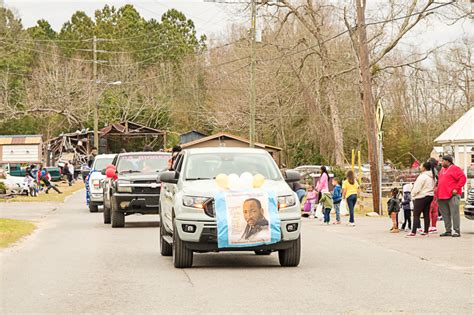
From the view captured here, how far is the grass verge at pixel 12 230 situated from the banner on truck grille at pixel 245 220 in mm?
6165

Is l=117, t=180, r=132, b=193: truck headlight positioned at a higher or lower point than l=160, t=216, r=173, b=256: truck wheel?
higher

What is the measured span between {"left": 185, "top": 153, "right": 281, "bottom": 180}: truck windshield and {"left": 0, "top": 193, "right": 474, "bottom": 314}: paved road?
1.37 m

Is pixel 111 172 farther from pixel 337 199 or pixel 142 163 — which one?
pixel 337 199

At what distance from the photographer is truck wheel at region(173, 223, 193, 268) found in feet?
44.0

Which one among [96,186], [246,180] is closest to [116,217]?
[96,186]

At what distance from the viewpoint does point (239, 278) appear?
12297 millimetres

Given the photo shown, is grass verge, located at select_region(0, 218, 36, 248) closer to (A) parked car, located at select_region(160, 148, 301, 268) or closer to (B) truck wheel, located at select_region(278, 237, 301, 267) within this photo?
(A) parked car, located at select_region(160, 148, 301, 268)

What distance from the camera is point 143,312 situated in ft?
31.4

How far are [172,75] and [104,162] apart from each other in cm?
6286

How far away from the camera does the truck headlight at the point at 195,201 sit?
13273mm

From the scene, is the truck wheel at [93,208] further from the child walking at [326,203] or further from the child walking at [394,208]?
the child walking at [394,208]

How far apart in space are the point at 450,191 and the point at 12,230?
980 centimetres

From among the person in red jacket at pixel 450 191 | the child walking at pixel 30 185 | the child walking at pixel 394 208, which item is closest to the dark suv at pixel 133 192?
the child walking at pixel 394 208

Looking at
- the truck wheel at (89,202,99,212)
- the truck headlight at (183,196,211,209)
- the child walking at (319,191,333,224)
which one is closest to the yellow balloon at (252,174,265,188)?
the truck headlight at (183,196,211,209)
